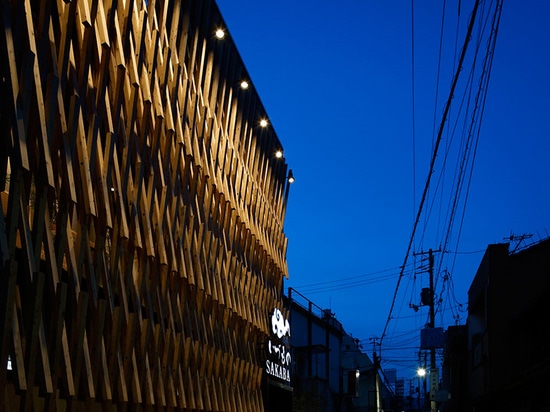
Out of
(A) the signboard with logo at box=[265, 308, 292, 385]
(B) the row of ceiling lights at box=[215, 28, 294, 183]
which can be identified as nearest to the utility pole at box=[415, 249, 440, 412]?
(A) the signboard with logo at box=[265, 308, 292, 385]

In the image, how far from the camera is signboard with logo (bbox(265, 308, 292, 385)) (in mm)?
22656

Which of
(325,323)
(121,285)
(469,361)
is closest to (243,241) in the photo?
(121,285)

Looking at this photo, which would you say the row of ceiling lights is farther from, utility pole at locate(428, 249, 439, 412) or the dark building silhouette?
utility pole at locate(428, 249, 439, 412)

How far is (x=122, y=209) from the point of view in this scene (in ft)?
38.7

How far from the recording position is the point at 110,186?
11.4m

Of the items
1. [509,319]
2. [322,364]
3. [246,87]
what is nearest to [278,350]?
[509,319]

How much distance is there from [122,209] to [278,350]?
43.6ft

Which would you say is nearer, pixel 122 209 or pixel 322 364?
pixel 122 209

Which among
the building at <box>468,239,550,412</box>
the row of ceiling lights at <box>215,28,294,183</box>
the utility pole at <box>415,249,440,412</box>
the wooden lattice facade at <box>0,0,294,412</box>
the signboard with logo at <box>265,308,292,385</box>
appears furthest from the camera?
the utility pole at <box>415,249,440,412</box>

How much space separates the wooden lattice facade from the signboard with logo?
2.42 m

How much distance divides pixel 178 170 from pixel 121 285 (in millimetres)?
3574

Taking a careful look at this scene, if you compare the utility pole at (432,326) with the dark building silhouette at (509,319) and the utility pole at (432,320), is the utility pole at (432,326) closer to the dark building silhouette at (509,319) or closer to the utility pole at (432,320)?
the utility pole at (432,320)

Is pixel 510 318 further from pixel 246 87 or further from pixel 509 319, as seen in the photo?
pixel 246 87

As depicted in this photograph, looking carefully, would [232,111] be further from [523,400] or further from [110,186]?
[523,400]
